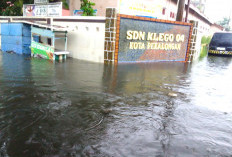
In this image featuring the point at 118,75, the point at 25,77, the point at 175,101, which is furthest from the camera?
the point at 118,75

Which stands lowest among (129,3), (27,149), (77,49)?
(27,149)

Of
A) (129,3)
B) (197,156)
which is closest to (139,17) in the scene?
(129,3)

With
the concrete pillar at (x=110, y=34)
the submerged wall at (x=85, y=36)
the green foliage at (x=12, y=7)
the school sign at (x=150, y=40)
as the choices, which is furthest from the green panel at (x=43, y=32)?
the green foliage at (x=12, y=7)

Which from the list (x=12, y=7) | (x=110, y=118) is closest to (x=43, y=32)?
(x=110, y=118)

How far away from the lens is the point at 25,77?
7.12 meters

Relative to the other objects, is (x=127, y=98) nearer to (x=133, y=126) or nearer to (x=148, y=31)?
(x=133, y=126)

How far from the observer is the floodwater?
3.11m

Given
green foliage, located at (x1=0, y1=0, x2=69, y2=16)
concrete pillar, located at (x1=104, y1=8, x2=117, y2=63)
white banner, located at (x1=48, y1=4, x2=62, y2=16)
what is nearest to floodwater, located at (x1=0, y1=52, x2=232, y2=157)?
concrete pillar, located at (x1=104, y1=8, x2=117, y2=63)

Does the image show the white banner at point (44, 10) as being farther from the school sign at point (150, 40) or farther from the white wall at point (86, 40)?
the school sign at point (150, 40)

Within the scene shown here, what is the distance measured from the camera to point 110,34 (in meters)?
10.2

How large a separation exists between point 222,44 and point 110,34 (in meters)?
12.8

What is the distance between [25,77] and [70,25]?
5.55 m

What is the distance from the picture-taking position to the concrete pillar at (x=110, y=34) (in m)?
10.1

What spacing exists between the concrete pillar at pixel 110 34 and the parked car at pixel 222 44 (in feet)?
40.7
